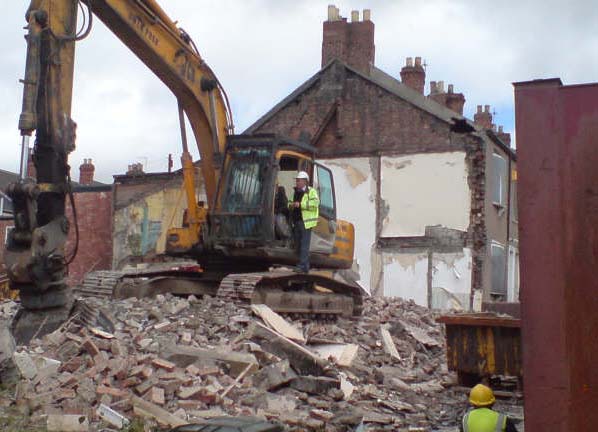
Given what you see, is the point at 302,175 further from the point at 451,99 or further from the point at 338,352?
the point at 451,99

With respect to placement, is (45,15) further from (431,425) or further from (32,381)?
(431,425)

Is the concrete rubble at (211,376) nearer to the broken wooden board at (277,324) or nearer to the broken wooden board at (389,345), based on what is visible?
the broken wooden board at (277,324)

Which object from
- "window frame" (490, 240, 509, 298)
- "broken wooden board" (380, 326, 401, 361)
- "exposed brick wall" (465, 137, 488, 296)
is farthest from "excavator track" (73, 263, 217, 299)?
"window frame" (490, 240, 509, 298)

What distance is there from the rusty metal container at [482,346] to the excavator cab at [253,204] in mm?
3658

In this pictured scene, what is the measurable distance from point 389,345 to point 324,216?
241 centimetres

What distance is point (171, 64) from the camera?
41.2 ft

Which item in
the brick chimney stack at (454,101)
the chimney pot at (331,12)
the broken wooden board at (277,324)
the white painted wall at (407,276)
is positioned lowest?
the broken wooden board at (277,324)

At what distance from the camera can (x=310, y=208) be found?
1340 cm

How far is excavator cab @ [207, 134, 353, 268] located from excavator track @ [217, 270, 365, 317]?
1.24 feet

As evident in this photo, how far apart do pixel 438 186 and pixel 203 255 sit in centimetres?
1467

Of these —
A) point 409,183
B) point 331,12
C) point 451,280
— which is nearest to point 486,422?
point 451,280

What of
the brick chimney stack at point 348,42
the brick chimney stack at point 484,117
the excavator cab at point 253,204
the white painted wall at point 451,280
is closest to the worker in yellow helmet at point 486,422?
the excavator cab at point 253,204

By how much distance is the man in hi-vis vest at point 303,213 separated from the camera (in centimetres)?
1339

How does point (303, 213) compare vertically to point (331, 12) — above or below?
below
